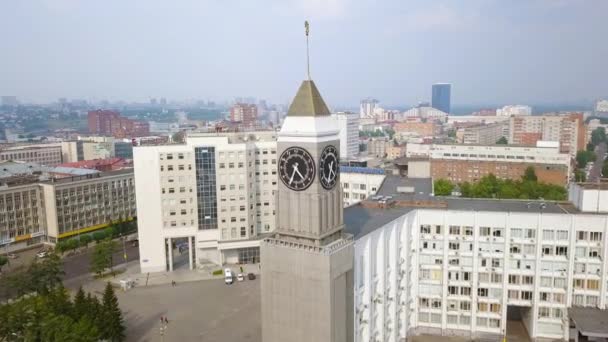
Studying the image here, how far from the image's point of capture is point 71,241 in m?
62.9

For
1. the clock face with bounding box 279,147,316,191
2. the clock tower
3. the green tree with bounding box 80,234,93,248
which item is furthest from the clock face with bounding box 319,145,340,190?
the green tree with bounding box 80,234,93,248

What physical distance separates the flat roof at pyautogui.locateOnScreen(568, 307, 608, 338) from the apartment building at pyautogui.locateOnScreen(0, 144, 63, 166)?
123 meters

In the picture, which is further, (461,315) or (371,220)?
(461,315)

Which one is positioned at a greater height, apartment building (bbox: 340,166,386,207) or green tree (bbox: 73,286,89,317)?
apartment building (bbox: 340,166,386,207)

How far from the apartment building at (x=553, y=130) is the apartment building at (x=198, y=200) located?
380 ft

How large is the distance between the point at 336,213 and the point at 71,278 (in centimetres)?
4093

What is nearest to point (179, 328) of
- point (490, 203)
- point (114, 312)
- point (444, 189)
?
point (114, 312)

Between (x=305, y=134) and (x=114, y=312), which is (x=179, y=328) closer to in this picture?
(x=114, y=312)

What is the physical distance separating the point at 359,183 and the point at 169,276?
29.5 metres

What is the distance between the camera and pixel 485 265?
36.6 metres

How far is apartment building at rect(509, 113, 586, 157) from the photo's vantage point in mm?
153000

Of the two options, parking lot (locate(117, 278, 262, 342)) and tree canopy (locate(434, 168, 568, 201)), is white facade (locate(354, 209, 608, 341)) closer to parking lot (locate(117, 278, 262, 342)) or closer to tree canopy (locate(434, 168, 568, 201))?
parking lot (locate(117, 278, 262, 342))

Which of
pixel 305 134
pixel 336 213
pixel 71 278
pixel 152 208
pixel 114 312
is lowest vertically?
pixel 71 278

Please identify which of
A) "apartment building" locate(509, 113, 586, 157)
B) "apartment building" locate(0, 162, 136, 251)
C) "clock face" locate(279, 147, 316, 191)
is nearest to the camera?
"clock face" locate(279, 147, 316, 191)
